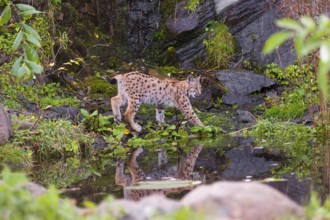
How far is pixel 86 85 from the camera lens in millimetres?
15539

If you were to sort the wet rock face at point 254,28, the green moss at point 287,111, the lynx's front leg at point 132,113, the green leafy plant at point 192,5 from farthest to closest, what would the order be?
the green leafy plant at point 192,5 → the wet rock face at point 254,28 → the green moss at point 287,111 → the lynx's front leg at point 132,113

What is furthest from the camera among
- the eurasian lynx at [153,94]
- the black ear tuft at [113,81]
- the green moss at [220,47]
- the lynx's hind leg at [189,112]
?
the green moss at [220,47]

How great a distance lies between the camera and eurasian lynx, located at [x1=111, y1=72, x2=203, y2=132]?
13.8 m

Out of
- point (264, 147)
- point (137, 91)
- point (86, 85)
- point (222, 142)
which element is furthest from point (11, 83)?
point (264, 147)

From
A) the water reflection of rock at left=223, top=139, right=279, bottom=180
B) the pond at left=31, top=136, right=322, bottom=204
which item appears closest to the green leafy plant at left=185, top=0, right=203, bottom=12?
the pond at left=31, top=136, right=322, bottom=204

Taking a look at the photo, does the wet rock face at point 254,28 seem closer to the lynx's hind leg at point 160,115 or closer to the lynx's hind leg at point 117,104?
the lynx's hind leg at point 160,115

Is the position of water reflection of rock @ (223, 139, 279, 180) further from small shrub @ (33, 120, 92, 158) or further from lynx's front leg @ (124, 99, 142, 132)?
lynx's front leg @ (124, 99, 142, 132)

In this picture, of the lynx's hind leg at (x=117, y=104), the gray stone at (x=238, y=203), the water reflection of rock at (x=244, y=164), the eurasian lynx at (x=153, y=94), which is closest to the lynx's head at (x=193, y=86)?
the eurasian lynx at (x=153, y=94)

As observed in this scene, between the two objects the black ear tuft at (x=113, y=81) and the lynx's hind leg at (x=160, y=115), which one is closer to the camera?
the lynx's hind leg at (x=160, y=115)

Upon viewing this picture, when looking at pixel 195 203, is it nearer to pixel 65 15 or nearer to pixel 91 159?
pixel 91 159

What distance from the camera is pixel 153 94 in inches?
554

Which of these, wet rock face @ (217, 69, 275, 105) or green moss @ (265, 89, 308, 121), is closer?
green moss @ (265, 89, 308, 121)

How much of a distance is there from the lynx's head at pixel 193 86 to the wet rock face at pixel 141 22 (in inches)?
145

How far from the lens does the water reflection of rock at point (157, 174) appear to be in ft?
25.2
